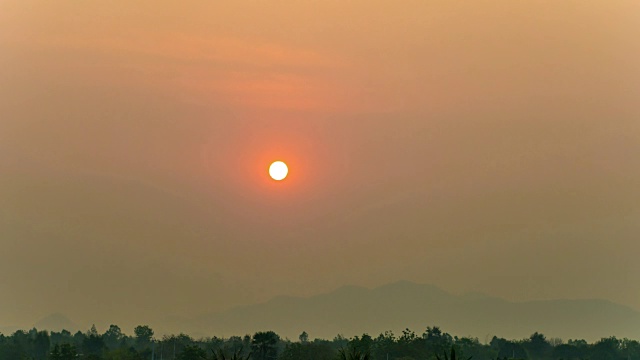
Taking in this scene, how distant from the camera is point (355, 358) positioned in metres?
107
